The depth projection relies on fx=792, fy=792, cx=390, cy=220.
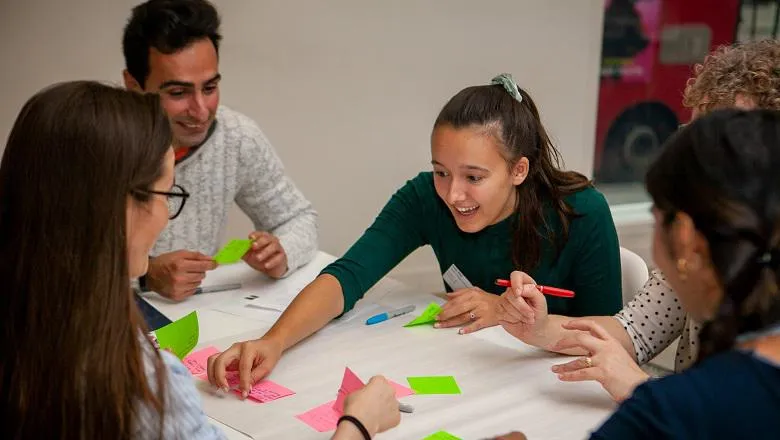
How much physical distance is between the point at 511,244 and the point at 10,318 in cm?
124

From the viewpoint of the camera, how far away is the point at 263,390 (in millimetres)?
1509

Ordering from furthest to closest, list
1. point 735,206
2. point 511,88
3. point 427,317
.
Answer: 1. point 511,88
2. point 427,317
3. point 735,206

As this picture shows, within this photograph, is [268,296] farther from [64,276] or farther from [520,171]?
[64,276]

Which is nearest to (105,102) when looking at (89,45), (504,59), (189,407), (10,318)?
(10,318)

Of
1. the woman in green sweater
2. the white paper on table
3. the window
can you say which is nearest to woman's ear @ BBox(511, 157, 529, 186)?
the woman in green sweater

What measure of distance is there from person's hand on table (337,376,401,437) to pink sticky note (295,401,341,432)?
0.07 meters

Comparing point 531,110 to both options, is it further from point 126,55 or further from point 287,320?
point 126,55

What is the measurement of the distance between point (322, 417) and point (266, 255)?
2.65ft

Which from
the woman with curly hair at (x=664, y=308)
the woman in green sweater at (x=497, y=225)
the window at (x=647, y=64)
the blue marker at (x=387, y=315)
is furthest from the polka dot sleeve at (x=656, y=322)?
the window at (x=647, y=64)

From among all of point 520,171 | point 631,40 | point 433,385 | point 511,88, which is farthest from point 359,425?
point 631,40

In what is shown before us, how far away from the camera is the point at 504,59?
376cm

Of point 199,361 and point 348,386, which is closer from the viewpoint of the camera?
point 348,386

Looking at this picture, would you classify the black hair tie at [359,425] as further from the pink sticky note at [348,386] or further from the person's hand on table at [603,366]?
the person's hand on table at [603,366]

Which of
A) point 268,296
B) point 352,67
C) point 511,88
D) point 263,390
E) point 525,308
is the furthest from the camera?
point 352,67
